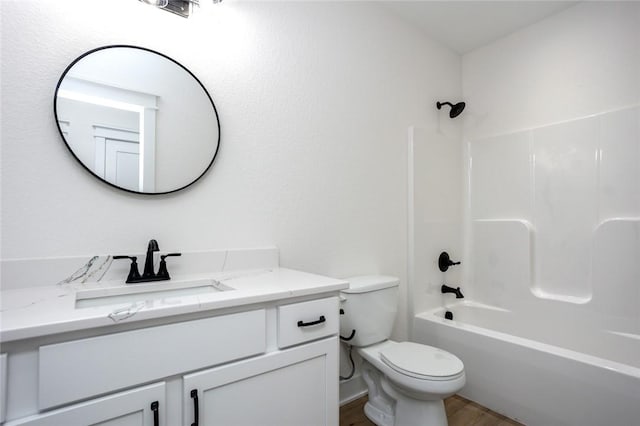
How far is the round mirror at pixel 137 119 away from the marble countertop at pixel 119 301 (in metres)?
0.40

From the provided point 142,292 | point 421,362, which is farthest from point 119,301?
point 421,362

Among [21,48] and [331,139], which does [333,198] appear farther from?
[21,48]

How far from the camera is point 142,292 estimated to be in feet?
3.58

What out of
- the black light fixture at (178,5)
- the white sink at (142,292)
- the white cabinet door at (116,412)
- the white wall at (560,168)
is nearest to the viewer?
the white cabinet door at (116,412)

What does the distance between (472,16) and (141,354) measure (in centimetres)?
273

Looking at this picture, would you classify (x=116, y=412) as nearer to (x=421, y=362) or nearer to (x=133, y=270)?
(x=133, y=270)

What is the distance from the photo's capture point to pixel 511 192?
230cm

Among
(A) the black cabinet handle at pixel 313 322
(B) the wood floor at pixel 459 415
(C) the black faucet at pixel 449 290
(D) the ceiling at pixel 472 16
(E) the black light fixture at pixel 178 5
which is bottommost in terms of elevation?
(B) the wood floor at pixel 459 415

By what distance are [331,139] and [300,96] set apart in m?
0.30

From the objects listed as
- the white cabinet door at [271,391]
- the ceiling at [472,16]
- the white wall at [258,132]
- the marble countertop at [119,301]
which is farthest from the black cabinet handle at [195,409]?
the ceiling at [472,16]

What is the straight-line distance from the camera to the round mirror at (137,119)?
1113 millimetres

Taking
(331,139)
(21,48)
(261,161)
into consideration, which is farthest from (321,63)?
(21,48)

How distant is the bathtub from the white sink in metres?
1.56

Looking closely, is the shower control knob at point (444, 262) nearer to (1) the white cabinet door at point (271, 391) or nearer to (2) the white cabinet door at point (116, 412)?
(1) the white cabinet door at point (271, 391)
